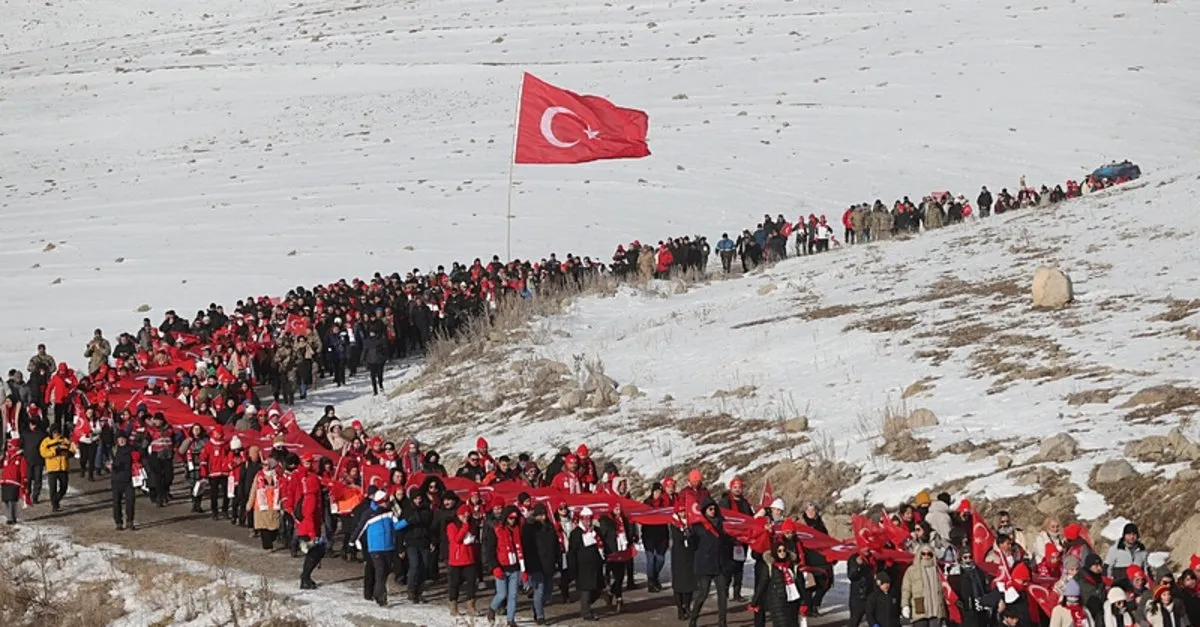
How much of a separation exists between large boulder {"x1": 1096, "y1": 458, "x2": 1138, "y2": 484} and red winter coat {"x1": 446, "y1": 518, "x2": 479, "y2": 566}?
6814mm

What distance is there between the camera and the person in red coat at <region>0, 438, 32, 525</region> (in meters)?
22.9

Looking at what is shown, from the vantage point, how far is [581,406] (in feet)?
89.7

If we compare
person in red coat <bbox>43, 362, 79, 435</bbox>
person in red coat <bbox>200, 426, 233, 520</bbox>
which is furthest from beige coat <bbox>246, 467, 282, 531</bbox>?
person in red coat <bbox>43, 362, 79, 435</bbox>

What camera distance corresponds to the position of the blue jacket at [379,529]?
17.8 metres

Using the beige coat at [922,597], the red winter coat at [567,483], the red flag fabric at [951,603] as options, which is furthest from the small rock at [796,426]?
the beige coat at [922,597]

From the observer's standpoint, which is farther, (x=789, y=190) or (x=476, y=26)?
(x=476, y=26)

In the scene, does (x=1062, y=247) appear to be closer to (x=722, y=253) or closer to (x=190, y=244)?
(x=722, y=253)

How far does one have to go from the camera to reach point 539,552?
1697 cm

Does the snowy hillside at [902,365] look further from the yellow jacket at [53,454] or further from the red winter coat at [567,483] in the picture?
the yellow jacket at [53,454]

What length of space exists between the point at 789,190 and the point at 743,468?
110ft

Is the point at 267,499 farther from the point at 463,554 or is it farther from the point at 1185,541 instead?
the point at 1185,541

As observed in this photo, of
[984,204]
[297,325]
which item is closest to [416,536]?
[297,325]

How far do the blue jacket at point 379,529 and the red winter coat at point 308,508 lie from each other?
36.9 inches

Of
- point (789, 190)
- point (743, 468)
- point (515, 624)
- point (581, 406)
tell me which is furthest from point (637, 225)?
point (515, 624)
